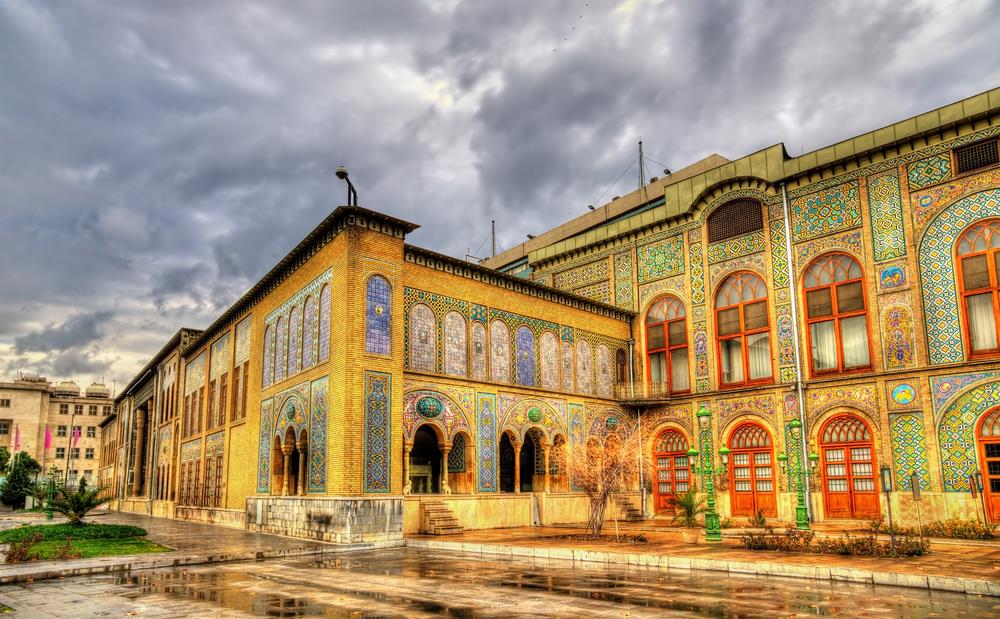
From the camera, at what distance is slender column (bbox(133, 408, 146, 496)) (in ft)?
165

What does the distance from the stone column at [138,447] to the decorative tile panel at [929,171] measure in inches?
1889

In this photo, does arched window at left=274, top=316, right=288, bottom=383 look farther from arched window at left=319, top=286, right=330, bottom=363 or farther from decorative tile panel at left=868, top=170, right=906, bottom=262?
decorative tile panel at left=868, top=170, right=906, bottom=262

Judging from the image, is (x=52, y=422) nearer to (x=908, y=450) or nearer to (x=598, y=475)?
(x=598, y=475)

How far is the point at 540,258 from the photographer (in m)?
34.2

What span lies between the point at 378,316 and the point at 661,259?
44.6 ft

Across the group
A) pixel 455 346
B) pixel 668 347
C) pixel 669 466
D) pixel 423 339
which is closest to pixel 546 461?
pixel 455 346

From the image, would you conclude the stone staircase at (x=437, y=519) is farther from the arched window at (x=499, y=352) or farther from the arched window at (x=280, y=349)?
the arched window at (x=280, y=349)

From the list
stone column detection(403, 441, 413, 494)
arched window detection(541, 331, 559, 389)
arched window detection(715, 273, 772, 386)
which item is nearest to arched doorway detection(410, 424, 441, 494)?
arched window detection(541, 331, 559, 389)

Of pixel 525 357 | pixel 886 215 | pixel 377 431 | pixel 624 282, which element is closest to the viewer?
pixel 377 431

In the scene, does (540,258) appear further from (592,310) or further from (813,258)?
(813,258)

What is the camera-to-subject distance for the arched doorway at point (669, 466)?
27.9 m

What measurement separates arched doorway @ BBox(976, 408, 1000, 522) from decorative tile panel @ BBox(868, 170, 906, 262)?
553cm

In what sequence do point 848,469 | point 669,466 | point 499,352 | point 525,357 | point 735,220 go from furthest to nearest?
point 669,466 → point 735,220 → point 525,357 → point 499,352 → point 848,469

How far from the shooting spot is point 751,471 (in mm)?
25859
